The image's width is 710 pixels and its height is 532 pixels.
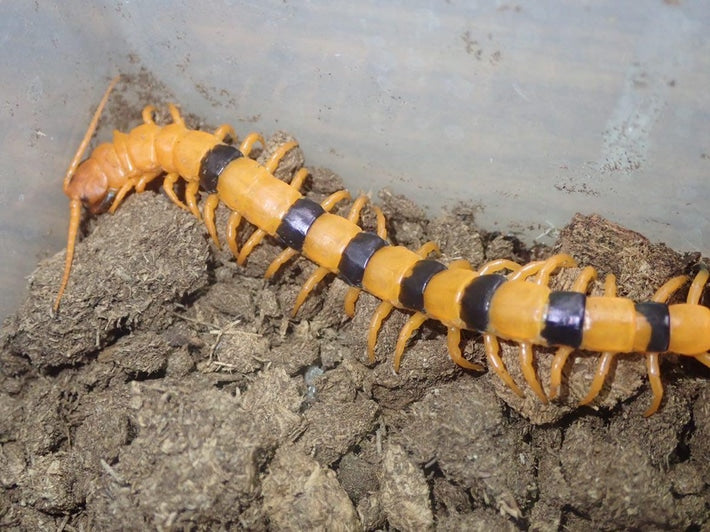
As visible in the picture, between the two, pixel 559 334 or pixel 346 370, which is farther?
pixel 346 370

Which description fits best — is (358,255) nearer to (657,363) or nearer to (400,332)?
(400,332)

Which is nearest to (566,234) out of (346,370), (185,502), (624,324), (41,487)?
(624,324)

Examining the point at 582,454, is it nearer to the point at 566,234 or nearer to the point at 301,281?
the point at 566,234

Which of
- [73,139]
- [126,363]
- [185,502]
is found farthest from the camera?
[73,139]

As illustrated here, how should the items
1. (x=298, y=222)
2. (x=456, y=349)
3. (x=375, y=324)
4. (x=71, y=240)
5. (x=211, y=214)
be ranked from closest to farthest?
(x=456, y=349) < (x=375, y=324) < (x=298, y=222) < (x=71, y=240) < (x=211, y=214)

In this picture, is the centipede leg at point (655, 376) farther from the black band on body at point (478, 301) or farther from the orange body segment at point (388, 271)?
the orange body segment at point (388, 271)

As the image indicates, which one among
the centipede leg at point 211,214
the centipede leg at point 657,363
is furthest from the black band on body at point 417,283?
the centipede leg at point 211,214

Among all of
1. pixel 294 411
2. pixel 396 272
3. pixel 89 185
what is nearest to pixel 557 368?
pixel 396 272
